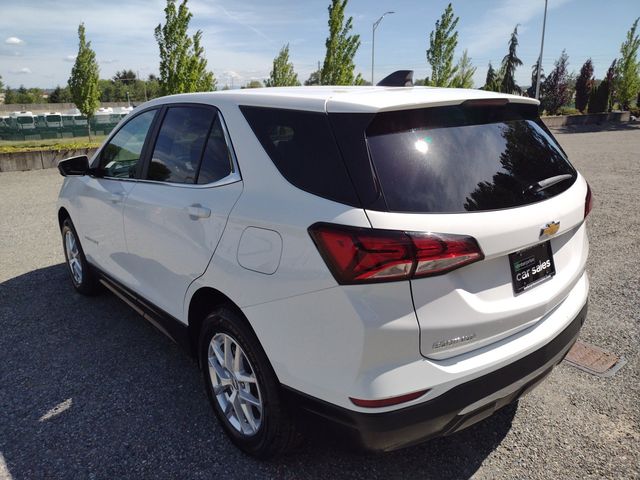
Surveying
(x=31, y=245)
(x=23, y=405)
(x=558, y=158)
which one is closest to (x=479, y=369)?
(x=558, y=158)

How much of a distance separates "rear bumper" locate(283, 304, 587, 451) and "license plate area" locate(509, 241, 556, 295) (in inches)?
12.3

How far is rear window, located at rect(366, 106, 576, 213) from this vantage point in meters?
1.80

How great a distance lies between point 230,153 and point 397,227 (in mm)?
1057

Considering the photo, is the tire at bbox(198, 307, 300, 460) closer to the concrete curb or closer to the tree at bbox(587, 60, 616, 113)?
the concrete curb

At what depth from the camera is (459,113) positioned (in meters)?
2.08

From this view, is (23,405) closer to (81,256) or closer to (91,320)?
(91,320)

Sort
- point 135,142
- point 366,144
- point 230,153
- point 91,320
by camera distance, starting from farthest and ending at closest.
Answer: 1. point 91,320
2. point 135,142
3. point 230,153
4. point 366,144

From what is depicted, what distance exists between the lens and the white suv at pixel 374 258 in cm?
173

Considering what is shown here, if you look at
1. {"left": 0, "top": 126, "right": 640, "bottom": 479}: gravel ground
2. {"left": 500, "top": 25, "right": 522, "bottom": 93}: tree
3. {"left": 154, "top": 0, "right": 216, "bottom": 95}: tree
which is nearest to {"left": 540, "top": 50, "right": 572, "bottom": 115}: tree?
{"left": 500, "top": 25, "right": 522, "bottom": 93}: tree

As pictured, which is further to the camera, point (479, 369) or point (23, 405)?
point (23, 405)

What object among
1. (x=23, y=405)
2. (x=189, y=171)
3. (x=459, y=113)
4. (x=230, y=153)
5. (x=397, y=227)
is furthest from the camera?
(x=23, y=405)

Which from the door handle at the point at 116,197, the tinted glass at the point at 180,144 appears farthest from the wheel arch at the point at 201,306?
the door handle at the point at 116,197

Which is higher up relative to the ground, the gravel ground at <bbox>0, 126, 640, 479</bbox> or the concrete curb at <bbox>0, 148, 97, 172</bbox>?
the concrete curb at <bbox>0, 148, 97, 172</bbox>

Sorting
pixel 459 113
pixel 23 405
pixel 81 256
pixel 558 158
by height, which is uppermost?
pixel 459 113
